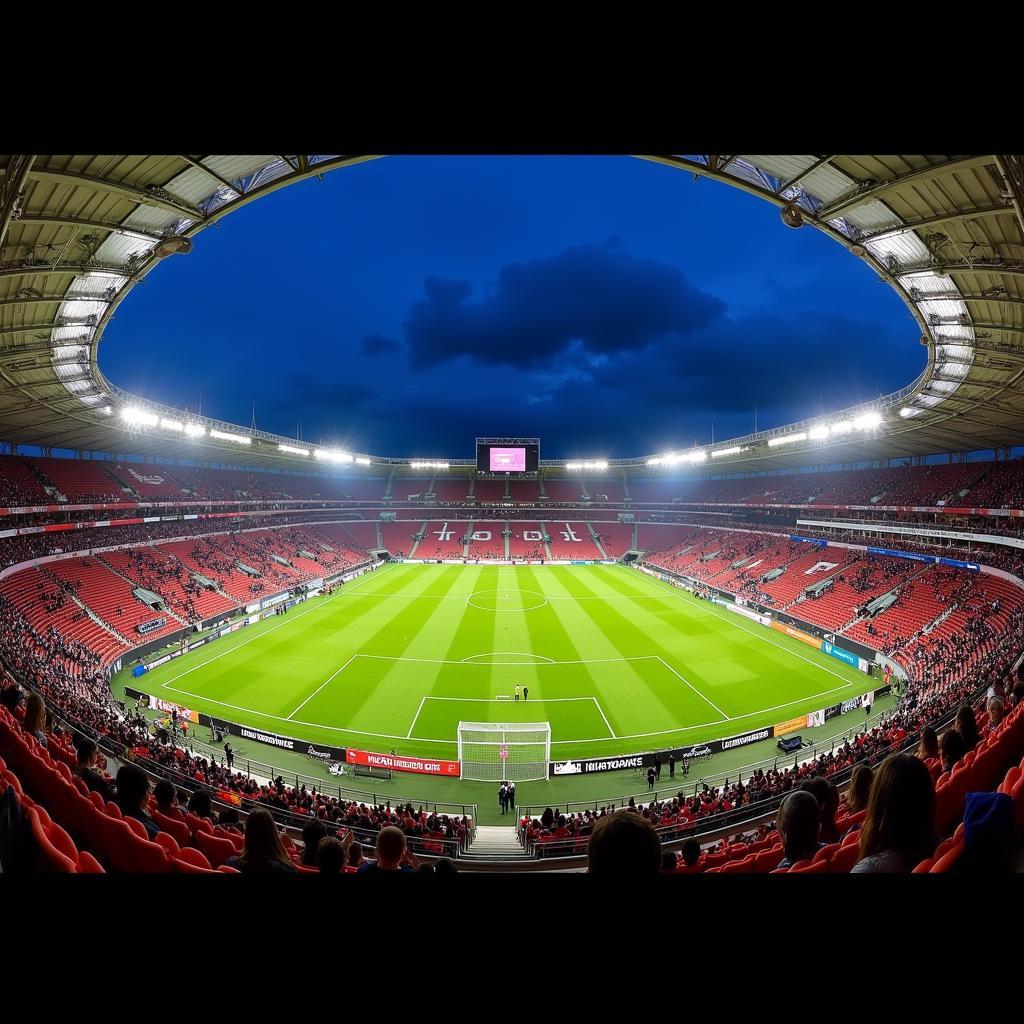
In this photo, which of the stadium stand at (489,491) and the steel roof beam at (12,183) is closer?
the steel roof beam at (12,183)

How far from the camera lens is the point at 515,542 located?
2625 inches

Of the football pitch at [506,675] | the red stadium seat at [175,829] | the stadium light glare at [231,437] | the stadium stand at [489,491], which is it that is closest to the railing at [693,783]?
the football pitch at [506,675]

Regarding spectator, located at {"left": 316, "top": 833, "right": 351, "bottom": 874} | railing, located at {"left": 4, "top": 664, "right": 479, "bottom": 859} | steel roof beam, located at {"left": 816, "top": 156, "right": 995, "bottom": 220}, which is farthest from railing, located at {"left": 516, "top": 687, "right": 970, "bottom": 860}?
steel roof beam, located at {"left": 816, "top": 156, "right": 995, "bottom": 220}

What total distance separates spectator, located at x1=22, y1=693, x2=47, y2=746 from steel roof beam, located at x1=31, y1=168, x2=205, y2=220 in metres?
8.76

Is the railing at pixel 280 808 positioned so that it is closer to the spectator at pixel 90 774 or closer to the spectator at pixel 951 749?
the spectator at pixel 90 774

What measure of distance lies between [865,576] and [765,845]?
33728 mm

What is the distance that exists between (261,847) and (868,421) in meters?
33.9

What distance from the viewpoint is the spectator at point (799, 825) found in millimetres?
3686

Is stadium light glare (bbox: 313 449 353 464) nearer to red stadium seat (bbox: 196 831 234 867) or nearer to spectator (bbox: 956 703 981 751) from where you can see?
red stadium seat (bbox: 196 831 234 867)

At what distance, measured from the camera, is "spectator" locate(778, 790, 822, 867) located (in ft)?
12.1

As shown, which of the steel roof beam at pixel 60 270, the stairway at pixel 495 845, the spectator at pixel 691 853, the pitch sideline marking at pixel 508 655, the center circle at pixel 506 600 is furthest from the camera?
the center circle at pixel 506 600

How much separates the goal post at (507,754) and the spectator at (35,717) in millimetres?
11465

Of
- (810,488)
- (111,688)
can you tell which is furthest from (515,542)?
(111,688)
